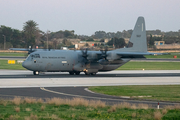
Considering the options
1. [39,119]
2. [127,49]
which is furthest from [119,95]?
[127,49]

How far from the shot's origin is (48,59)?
1572 inches

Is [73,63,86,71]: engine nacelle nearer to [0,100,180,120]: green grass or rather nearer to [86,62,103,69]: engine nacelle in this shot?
[86,62,103,69]: engine nacelle

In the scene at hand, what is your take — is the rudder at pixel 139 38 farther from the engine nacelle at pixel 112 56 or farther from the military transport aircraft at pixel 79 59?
the engine nacelle at pixel 112 56

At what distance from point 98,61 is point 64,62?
5.18 meters

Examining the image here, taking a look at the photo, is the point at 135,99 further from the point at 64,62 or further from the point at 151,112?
the point at 64,62

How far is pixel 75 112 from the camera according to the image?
15688 mm

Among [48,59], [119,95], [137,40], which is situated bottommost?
[119,95]

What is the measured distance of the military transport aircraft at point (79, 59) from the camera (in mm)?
39625

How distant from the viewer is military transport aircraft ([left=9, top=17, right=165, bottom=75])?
3962 cm

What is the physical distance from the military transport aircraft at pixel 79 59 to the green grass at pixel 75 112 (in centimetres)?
2140

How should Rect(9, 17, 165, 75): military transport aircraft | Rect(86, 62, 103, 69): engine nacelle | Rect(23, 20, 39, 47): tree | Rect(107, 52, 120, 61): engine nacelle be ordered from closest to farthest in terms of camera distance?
Rect(9, 17, 165, 75): military transport aircraft < Rect(107, 52, 120, 61): engine nacelle < Rect(86, 62, 103, 69): engine nacelle < Rect(23, 20, 39, 47): tree

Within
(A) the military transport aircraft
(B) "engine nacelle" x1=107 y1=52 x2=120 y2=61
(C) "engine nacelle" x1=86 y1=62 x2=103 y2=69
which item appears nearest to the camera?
(A) the military transport aircraft

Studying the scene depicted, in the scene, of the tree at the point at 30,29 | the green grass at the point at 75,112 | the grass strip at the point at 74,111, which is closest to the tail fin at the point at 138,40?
the grass strip at the point at 74,111

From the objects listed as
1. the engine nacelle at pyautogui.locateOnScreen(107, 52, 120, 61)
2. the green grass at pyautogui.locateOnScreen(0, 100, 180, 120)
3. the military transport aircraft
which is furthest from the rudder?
the green grass at pyautogui.locateOnScreen(0, 100, 180, 120)
